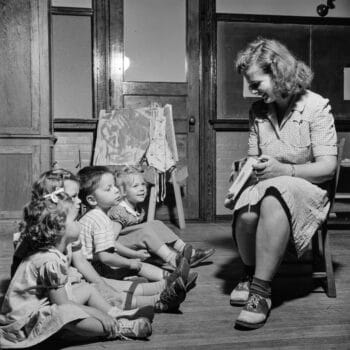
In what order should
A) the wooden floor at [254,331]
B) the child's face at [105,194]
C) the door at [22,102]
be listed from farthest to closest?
the door at [22,102], the child's face at [105,194], the wooden floor at [254,331]

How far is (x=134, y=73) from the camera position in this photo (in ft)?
15.9

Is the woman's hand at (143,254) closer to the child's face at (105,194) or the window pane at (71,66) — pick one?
the child's face at (105,194)

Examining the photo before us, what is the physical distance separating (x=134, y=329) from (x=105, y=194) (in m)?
0.76

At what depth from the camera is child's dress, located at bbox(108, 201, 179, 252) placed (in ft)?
8.88

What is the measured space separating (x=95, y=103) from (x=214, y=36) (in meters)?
1.21

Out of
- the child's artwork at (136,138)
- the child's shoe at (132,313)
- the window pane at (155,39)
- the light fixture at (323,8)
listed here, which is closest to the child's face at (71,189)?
the child's shoe at (132,313)

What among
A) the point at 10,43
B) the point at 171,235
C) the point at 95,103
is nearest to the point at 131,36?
the point at 95,103

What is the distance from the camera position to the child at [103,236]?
2.37m

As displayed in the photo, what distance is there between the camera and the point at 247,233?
2285 mm

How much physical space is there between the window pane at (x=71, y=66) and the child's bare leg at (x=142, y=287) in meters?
2.68

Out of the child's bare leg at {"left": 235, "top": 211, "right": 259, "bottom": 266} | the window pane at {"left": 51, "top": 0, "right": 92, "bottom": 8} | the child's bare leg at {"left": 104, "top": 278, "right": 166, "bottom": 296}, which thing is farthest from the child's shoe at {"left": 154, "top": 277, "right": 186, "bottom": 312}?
the window pane at {"left": 51, "top": 0, "right": 92, "bottom": 8}

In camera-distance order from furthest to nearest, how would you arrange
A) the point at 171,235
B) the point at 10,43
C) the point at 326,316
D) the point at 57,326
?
the point at 10,43
the point at 171,235
the point at 326,316
the point at 57,326

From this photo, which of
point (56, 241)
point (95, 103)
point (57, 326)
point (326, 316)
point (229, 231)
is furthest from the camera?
point (95, 103)

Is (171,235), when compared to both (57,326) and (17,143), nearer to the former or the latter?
(57,326)
